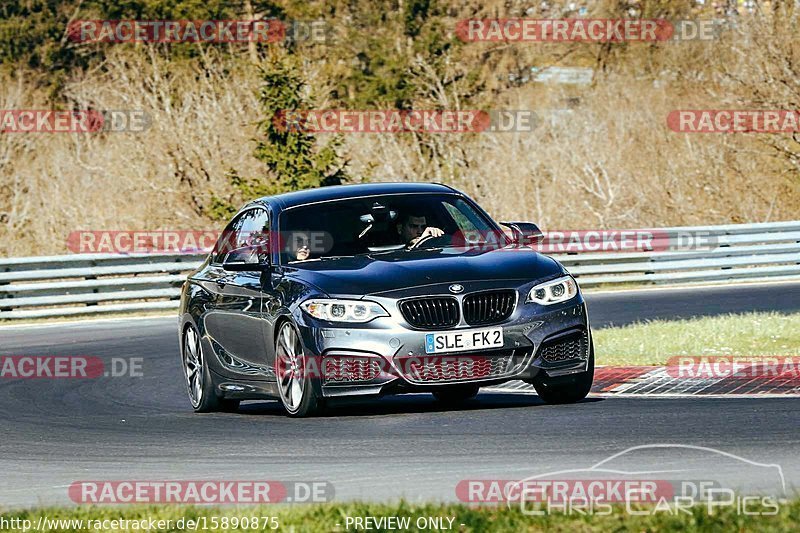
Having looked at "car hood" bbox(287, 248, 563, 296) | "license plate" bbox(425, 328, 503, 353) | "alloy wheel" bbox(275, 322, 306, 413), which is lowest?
"alloy wheel" bbox(275, 322, 306, 413)

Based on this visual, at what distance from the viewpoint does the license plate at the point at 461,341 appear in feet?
32.2

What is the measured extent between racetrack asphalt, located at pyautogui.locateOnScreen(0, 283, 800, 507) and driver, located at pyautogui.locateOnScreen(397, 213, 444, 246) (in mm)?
1290

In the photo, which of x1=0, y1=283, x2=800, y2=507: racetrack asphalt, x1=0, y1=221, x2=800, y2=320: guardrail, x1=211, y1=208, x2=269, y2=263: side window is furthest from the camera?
x1=0, y1=221, x2=800, y2=320: guardrail

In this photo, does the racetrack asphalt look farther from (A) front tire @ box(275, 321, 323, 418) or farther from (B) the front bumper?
(B) the front bumper

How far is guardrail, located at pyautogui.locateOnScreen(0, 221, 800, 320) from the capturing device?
26.2 meters

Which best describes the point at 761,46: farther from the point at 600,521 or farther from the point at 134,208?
the point at 600,521

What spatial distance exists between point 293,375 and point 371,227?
1428 millimetres

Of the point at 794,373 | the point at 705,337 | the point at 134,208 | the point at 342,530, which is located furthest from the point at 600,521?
the point at 134,208

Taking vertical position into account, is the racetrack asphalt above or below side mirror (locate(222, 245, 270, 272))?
below

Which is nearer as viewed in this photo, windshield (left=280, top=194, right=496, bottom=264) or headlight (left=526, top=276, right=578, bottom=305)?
headlight (left=526, top=276, right=578, bottom=305)

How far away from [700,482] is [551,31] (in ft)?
129

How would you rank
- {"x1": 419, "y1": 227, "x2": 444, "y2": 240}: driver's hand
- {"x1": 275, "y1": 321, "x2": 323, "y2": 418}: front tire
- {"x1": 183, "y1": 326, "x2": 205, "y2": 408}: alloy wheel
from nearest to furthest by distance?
{"x1": 275, "y1": 321, "x2": 323, "y2": 418}: front tire, {"x1": 419, "y1": 227, "x2": 444, "y2": 240}: driver's hand, {"x1": 183, "y1": 326, "x2": 205, "y2": 408}: alloy wheel

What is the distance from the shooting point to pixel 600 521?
5.90 m

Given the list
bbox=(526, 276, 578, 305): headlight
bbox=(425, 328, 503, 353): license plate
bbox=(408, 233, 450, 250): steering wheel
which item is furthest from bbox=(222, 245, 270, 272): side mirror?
bbox=(526, 276, 578, 305): headlight
